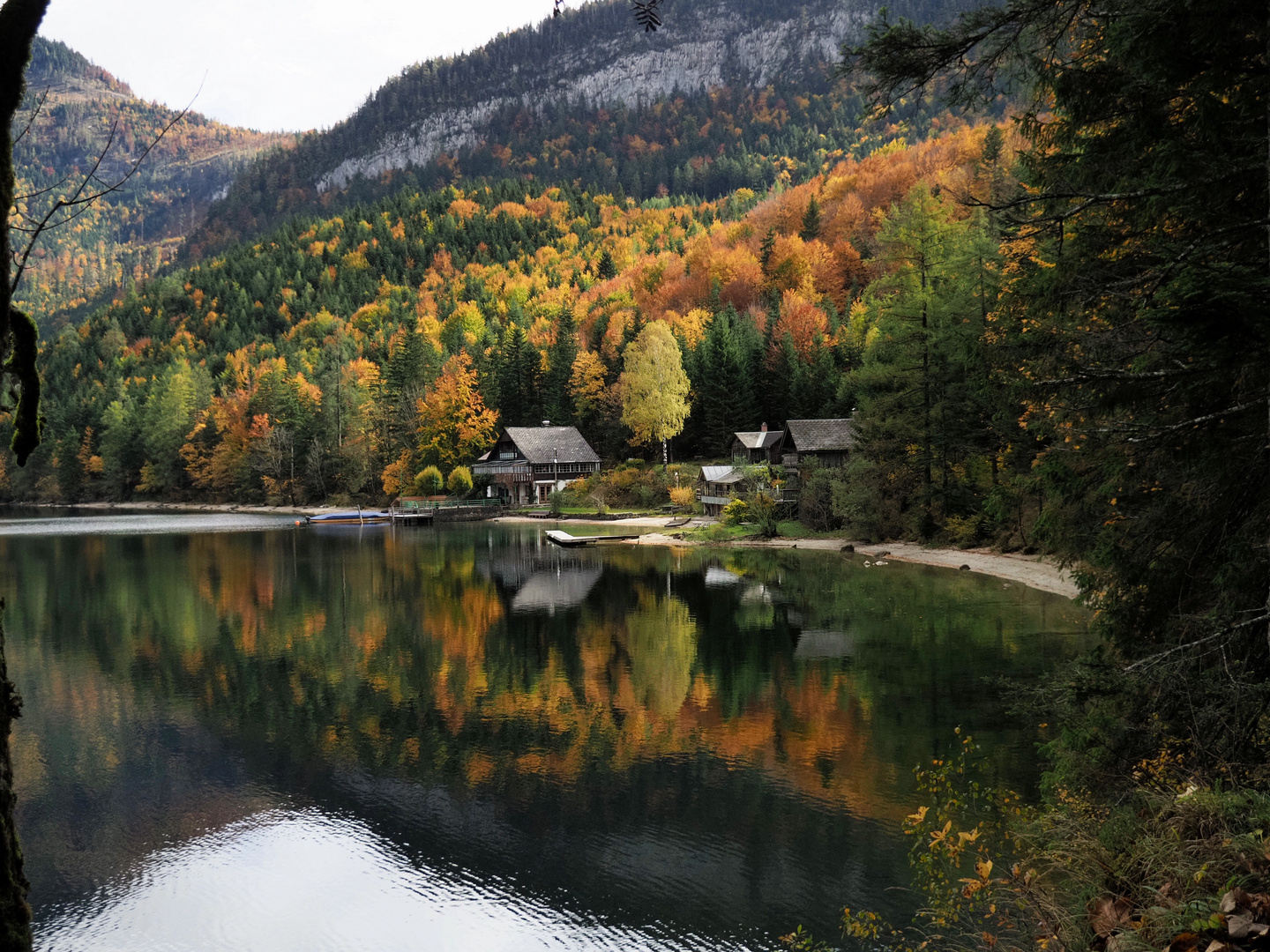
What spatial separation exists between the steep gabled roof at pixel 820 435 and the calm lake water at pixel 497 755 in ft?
71.8

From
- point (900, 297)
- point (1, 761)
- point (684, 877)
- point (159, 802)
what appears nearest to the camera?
point (1, 761)

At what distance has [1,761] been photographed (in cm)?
388

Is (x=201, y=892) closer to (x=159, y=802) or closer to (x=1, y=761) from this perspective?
Result: (x=159, y=802)

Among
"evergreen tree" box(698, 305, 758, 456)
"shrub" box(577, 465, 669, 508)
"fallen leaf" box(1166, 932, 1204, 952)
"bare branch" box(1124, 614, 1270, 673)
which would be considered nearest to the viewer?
"fallen leaf" box(1166, 932, 1204, 952)

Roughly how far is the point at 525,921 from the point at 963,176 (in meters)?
82.0

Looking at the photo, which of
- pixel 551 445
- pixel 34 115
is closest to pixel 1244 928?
pixel 34 115

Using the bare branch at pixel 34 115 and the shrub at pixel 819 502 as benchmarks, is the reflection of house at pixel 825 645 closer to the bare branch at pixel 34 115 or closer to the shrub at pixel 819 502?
the bare branch at pixel 34 115

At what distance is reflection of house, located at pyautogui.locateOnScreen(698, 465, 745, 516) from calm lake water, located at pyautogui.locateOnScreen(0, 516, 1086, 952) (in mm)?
25697

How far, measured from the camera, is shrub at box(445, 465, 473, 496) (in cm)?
8312

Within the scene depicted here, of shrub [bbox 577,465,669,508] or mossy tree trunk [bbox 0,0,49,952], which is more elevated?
mossy tree trunk [bbox 0,0,49,952]

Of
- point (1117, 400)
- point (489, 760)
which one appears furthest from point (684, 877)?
point (1117, 400)

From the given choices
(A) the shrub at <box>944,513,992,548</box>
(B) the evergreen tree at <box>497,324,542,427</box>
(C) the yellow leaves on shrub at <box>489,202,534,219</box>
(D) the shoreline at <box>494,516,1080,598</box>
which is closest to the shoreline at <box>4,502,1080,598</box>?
(D) the shoreline at <box>494,516,1080,598</box>

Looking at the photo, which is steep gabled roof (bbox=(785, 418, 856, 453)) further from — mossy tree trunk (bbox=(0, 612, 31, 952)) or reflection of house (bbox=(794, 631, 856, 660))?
mossy tree trunk (bbox=(0, 612, 31, 952))

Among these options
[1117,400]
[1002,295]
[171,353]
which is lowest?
[1117,400]
